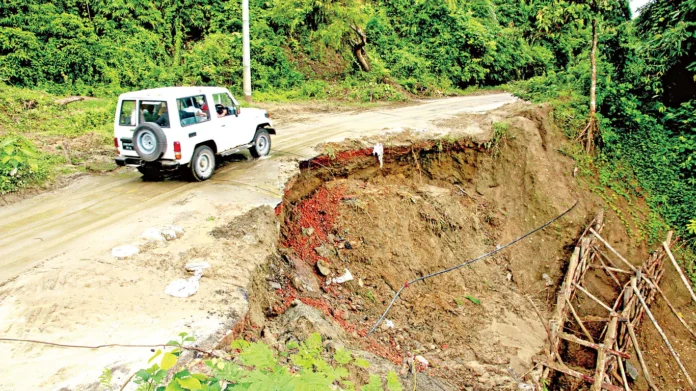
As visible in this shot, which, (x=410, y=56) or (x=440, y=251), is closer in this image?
(x=440, y=251)

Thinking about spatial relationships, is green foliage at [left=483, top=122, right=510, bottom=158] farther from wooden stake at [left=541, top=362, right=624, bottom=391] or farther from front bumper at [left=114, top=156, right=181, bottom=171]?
front bumper at [left=114, top=156, right=181, bottom=171]

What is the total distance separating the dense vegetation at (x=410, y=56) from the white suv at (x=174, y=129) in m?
2.29

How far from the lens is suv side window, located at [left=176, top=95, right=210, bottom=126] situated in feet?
30.9

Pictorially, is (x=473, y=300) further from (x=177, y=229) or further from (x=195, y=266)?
(x=177, y=229)

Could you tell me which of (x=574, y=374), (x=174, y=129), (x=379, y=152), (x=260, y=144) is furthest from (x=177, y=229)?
(x=574, y=374)

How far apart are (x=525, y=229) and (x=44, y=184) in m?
11.8

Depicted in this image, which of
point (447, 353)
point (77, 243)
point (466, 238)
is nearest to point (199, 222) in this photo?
point (77, 243)

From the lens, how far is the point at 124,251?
6918 millimetres

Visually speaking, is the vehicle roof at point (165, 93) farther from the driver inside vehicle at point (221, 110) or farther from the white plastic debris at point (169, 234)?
the white plastic debris at point (169, 234)

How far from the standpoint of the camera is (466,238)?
40.2ft

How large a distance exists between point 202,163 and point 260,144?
6.08 feet

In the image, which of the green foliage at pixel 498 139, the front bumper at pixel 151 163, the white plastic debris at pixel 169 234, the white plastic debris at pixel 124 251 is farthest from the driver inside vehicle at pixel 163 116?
the green foliage at pixel 498 139

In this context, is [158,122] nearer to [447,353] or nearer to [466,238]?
[447,353]

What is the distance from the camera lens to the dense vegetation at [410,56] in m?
13.9
